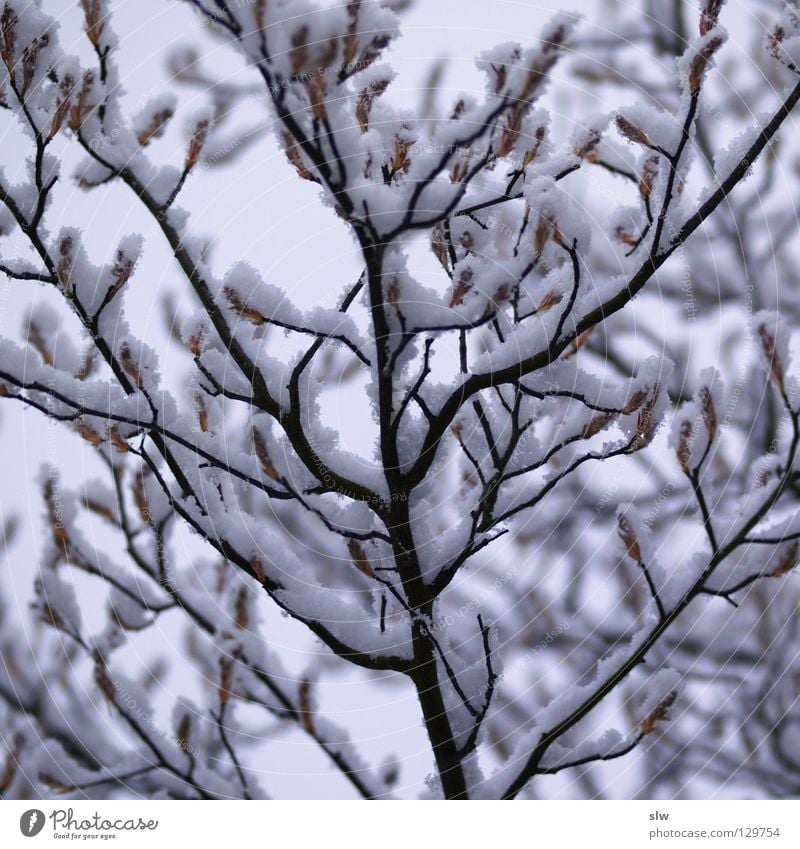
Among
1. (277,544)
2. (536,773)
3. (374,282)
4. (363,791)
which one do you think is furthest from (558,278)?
(363,791)

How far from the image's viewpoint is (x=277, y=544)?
698mm

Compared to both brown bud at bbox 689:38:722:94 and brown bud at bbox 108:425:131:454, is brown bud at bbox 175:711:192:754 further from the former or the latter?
brown bud at bbox 689:38:722:94

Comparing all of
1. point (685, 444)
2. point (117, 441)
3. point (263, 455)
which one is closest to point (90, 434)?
point (117, 441)

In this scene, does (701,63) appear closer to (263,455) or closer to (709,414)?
(709,414)

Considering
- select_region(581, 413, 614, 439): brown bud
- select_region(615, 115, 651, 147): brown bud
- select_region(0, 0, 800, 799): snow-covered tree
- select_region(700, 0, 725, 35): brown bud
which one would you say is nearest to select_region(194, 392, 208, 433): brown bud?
select_region(0, 0, 800, 799): snow-covered tree

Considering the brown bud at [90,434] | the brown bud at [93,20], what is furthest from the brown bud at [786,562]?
the brown bud at [93,20]

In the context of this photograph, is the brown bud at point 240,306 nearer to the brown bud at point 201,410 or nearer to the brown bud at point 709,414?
the brown bud at point 201,410

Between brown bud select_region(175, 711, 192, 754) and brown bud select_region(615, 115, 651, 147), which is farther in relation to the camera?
brown bud select_region(175, 711, 192, 754)
